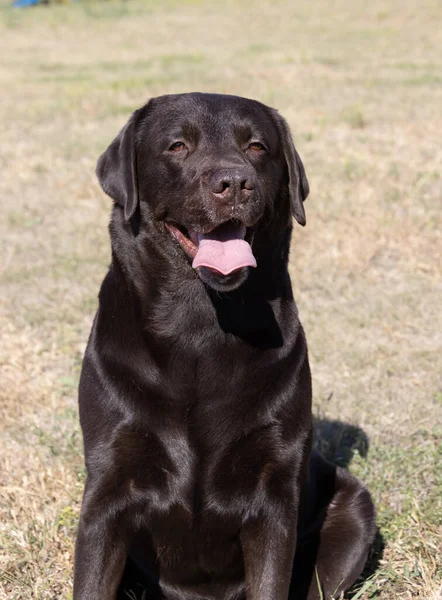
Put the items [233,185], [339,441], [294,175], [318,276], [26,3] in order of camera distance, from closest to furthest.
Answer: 1. [233,185]
2. [294,175]
3. [339,441]
4. [318,276]
5. [26,3]

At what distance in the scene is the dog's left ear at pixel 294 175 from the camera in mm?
3295

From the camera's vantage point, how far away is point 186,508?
2990 mm

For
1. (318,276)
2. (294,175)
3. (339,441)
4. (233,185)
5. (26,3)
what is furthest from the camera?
(26,3)

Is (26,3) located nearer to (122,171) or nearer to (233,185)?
(122,171)

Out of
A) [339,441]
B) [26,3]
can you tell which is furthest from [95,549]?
[26,3]

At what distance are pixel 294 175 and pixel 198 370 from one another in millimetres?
798

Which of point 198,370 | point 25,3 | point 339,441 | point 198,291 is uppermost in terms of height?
point 198,291

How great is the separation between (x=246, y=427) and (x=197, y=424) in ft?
0.52

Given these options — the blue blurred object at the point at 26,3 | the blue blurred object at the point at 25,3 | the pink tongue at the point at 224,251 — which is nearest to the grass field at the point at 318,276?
the pink tongue at the point at 224,251

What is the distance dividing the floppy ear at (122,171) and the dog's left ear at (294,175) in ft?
1.81

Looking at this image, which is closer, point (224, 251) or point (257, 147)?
point (224, 251)

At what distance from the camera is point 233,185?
2.91m

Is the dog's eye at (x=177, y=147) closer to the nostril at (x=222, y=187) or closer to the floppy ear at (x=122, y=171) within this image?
the floppy ear at (x=122, y=171)

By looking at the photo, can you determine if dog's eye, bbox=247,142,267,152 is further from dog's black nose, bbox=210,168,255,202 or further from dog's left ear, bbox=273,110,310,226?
dog's black nose, bbox=210,168,255,202
